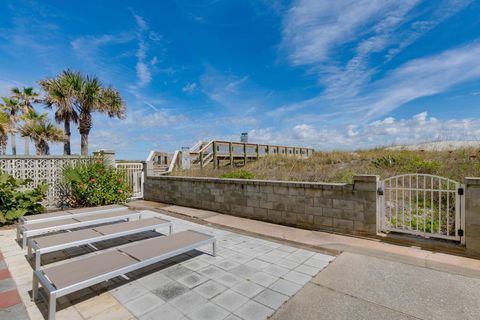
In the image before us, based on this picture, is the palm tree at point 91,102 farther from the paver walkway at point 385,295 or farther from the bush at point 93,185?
the paver walkway at point 385,295

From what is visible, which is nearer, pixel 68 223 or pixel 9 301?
pixel 9 301

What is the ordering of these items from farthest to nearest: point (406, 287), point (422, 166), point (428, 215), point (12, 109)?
point (12, 109) → point (422, 166) → point (428, 215) → point (406, 287)

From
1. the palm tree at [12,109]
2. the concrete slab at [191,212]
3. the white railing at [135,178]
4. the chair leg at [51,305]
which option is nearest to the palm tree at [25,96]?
the palm tree at [12,109]

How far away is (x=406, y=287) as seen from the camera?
2.68 metres

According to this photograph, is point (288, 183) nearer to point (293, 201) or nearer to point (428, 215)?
point (293, 201)

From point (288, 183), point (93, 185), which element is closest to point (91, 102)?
point (93, 185)

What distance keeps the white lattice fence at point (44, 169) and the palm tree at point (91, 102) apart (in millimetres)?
6263

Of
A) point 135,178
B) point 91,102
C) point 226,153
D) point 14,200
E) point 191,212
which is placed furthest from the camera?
point 91,102

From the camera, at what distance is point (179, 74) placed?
13609 millimetres

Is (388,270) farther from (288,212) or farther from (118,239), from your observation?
(118,239)

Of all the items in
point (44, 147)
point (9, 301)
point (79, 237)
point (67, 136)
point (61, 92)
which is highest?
point (61, 92)

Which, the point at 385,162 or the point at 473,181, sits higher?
the point at 385,162

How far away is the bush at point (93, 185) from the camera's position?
711 cm

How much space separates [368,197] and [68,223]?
18.8 feet
